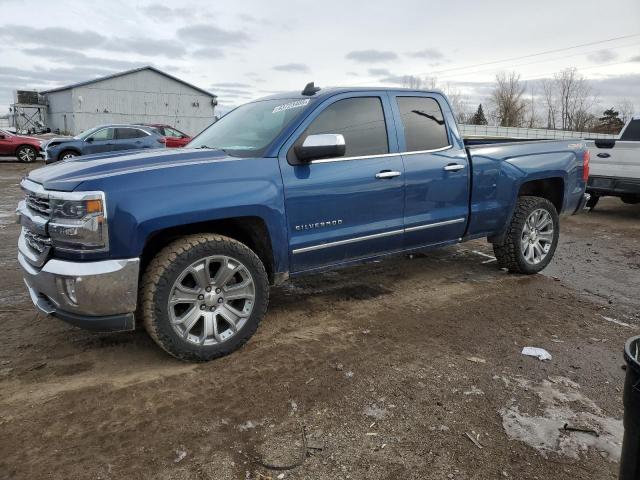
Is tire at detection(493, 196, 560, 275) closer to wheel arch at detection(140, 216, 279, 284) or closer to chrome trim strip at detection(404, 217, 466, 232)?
chrome trim strip at detection(404, 217, 466, 232)

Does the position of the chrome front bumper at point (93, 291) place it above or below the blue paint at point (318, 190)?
below

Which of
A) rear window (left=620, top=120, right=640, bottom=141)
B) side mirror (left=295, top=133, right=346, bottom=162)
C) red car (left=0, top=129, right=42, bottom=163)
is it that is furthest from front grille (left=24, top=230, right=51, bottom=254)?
red car (left=0, top=129, right=42, bottom=163)

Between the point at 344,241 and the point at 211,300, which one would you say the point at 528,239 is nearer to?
the point at 344,241

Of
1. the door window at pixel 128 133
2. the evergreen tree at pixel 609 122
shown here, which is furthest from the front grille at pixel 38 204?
the evergreen tree at pixel 609 122

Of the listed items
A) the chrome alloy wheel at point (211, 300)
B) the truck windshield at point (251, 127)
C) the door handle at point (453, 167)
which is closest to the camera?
the chrome alloy wheel at point (211, 300)

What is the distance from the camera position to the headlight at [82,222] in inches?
118

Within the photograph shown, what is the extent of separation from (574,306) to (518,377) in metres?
1.80

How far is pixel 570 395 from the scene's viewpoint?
123 inches

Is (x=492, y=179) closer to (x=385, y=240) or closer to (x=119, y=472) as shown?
(x=385, y=240)

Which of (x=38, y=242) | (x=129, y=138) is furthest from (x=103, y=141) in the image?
(x=38, y=242)

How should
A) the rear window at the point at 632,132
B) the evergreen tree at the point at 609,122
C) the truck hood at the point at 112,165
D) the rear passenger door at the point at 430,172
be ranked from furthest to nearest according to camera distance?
the evergreen tree at the point at 609,122
the rear window at the point at 632,132
the rear passenger door at the point at 430,172
the truck hood at the point at 112,165

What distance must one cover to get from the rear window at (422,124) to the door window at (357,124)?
0.29 m

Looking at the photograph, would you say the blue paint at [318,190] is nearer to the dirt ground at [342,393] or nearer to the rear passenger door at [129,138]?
the dirt ground at [342,393]

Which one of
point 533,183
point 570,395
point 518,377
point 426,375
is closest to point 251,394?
point 426,375
